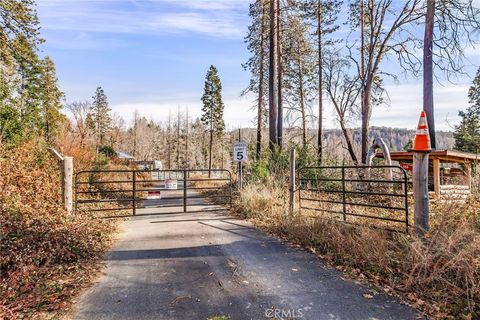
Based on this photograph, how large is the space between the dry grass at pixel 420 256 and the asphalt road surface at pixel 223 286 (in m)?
0.34

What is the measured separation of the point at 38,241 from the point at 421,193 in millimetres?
6545

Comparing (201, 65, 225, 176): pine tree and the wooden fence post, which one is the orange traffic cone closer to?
the wooden fence post

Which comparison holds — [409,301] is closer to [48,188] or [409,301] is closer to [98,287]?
[98,287]

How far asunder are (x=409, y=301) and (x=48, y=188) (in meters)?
8.82

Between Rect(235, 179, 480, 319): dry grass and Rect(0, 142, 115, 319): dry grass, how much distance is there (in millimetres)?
3936

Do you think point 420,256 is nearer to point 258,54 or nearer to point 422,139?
point 422,139

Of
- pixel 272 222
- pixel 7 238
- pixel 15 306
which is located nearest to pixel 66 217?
pixel 7 238

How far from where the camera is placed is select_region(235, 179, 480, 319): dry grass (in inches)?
135

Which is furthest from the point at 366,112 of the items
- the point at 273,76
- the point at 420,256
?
the point at 420,256

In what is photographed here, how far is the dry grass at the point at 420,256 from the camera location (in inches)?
135

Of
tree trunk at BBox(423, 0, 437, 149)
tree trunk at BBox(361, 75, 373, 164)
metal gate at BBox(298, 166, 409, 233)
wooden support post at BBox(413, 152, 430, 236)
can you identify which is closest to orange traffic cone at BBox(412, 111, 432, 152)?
wooden support post at BBox(413, 152, 430, 236)

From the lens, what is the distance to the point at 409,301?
3.51 meters

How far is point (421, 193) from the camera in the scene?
15.9 ft

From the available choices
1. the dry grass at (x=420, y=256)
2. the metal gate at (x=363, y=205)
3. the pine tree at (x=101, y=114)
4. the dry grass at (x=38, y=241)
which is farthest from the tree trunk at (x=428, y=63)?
the pine tree at (x=101, y=114)
